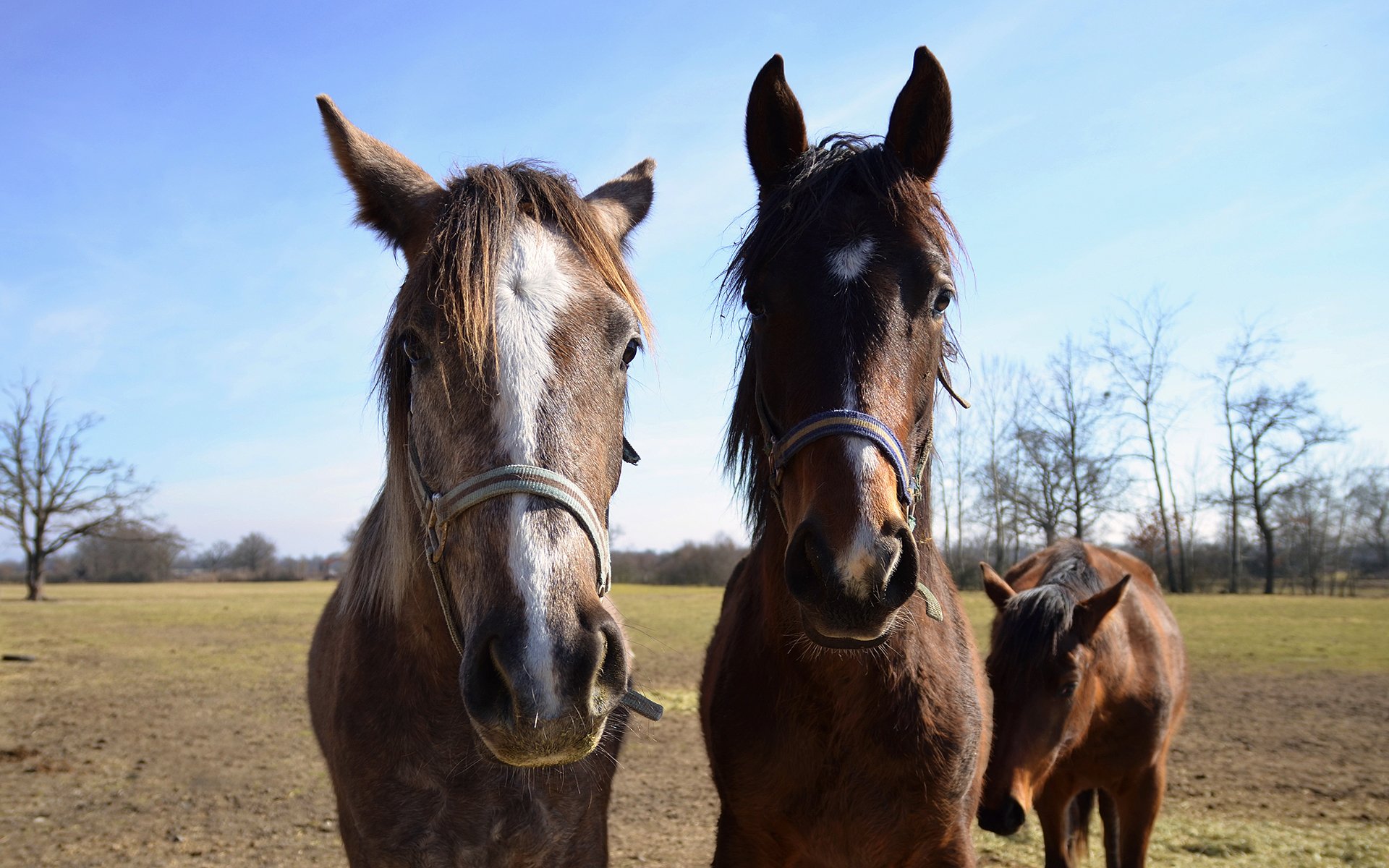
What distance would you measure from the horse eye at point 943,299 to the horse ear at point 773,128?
0.76 meters

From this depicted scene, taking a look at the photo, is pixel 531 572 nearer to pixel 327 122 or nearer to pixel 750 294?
pixel 750 294

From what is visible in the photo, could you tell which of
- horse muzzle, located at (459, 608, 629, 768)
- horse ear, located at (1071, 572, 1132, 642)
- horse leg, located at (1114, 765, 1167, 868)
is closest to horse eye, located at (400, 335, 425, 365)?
horse muzzle, located at (459, 608, 629, 768)

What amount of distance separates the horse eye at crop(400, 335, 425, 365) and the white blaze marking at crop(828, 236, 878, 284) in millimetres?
1215

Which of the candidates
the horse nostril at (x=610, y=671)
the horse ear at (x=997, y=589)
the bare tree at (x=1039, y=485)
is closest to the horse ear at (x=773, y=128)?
the horse nostril at (x=610, y=671)

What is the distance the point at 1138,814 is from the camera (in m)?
5.08

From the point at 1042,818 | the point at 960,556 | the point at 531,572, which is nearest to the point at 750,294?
the point at 531,572

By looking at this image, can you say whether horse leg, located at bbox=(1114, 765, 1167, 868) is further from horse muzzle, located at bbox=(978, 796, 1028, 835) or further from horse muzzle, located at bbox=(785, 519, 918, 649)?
horse muzzle, located at bbox=(785, 519, 918, 649)

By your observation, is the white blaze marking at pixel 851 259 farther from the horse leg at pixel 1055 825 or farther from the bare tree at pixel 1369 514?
the bare tree at pixel 1369 514

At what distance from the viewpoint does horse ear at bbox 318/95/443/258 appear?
2479 mm

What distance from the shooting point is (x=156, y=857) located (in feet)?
18.6

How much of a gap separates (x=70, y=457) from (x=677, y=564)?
114 feet

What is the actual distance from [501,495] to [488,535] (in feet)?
0.30

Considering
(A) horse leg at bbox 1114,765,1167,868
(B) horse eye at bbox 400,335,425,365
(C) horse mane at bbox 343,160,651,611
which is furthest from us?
(A) horse leg at bbox 1114,765,1167,868

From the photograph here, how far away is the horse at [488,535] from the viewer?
1.61 m
